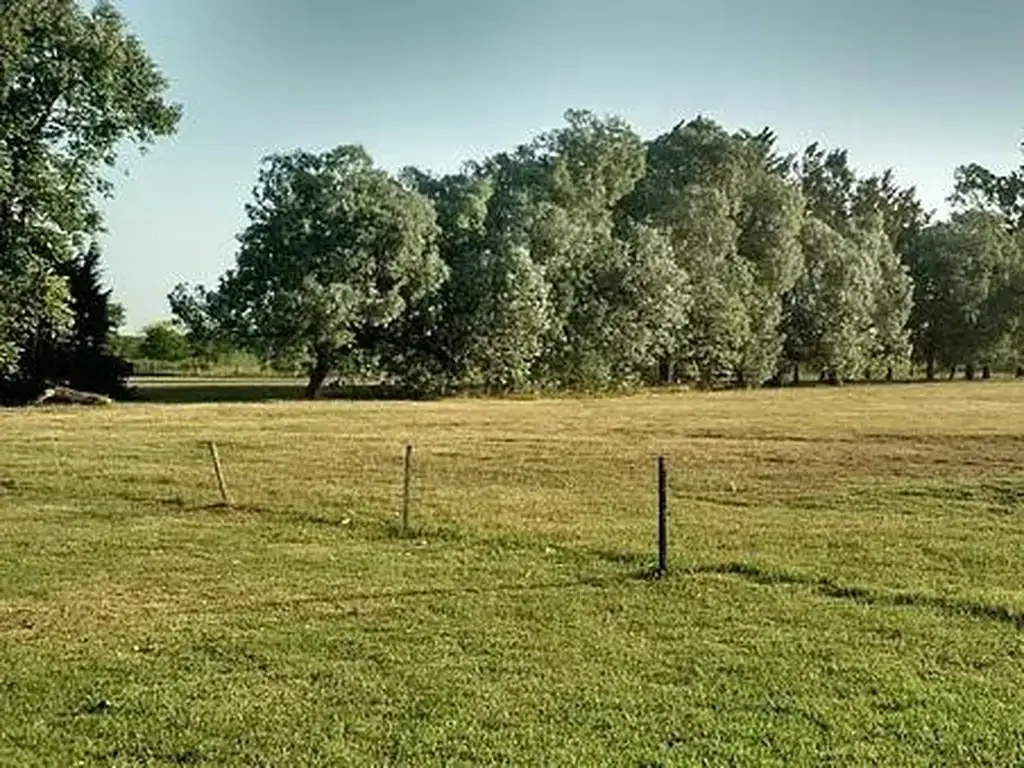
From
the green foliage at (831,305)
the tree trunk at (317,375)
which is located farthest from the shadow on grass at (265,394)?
the green foliage at (831,305)

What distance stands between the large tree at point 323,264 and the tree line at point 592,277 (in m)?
0.12

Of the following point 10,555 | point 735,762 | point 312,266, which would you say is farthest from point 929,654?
point 312,266

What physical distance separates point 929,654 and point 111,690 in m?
7.09

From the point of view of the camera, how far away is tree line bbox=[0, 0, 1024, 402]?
35.2m

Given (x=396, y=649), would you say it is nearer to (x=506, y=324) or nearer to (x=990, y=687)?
(x=990, y=687)

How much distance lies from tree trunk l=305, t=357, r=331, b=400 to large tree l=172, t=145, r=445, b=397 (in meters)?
0.08

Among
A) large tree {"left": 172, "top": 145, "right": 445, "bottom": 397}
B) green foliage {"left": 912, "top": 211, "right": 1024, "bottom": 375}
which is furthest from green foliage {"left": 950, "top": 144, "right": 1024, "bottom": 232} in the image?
large tree {"left": 172, "top": 145, "right": 445, "bottom": 397}

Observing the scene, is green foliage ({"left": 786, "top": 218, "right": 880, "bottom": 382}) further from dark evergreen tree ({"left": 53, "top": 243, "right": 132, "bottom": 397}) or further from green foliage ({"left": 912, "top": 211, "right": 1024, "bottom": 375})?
dark evergreen tree ({"left": 53, "top": 243, "right": 132, "bottom": 397})

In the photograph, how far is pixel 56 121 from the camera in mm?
35750

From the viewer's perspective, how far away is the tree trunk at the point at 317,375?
65188 millimetres

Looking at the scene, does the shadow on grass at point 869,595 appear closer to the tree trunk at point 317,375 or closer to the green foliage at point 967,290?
the tree trunk at point 317,375

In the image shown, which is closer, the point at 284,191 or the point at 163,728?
the point at 163,728

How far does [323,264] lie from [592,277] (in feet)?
65.1

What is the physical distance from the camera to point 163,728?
8141mm
